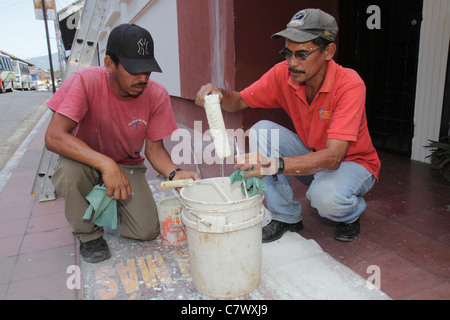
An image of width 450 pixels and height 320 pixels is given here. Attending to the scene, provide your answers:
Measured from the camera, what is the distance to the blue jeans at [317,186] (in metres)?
2.27

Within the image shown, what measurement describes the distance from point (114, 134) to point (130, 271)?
0.97 metres

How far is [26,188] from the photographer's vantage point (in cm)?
A: 389

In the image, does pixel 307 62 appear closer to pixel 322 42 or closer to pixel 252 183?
pixel 322 42

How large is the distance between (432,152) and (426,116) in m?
0.43

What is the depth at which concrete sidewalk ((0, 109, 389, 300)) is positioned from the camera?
1933 millimetres

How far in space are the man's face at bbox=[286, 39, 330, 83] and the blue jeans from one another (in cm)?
47

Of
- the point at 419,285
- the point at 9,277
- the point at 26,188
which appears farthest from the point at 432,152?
the point at 26,188

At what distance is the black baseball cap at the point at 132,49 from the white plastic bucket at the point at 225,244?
33.3 inches

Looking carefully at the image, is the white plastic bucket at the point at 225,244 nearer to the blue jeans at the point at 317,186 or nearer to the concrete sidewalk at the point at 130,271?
the concrete sidewalk at the point at 130,271

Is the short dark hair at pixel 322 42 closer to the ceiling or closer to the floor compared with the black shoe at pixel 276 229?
closer to the ceiling

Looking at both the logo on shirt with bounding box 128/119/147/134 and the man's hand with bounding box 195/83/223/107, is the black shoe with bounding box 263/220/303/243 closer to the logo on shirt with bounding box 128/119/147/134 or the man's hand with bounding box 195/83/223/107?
the man's hand with bounding box 195/83/223/107

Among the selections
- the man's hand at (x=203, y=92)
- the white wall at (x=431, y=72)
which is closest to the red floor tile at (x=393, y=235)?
the man's hand at (x=203, y=92)

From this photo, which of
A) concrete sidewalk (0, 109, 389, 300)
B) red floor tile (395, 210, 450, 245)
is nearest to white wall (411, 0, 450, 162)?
red floor tile (395, 210, 450, 245)
